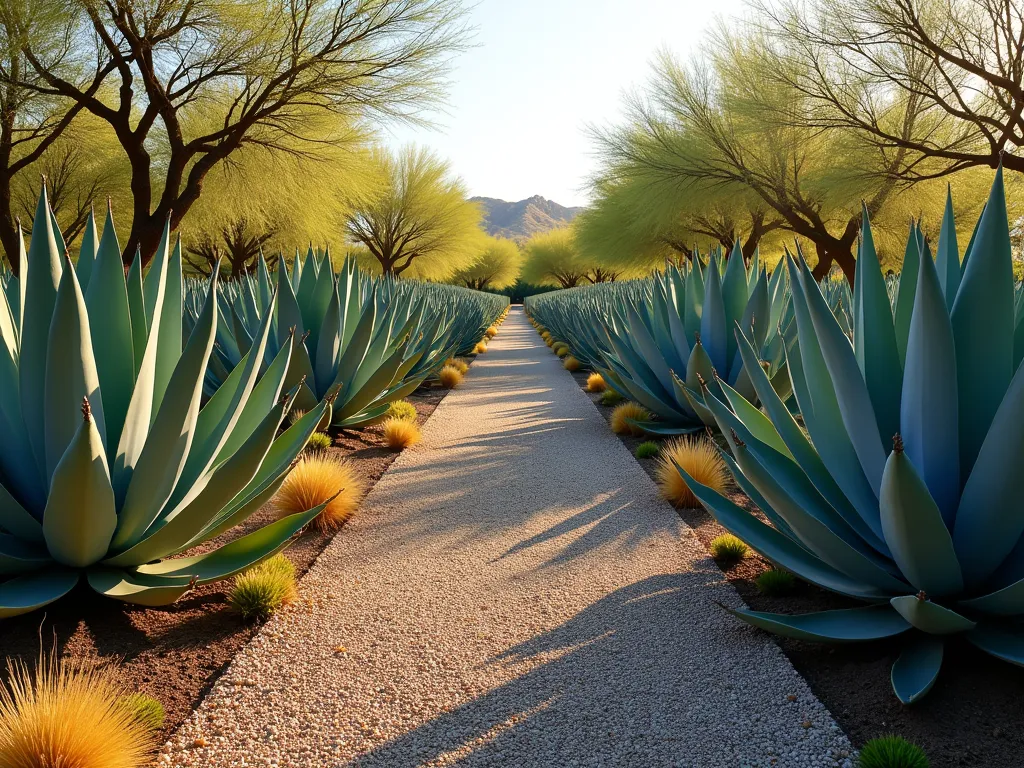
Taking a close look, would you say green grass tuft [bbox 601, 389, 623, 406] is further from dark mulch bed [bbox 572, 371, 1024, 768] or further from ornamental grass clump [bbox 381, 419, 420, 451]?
dark mulch bed [bbox 572, 371, 1024, 768]

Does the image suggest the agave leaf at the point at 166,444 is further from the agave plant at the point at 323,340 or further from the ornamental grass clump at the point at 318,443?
the ornamental grass clump at the point at 318,443

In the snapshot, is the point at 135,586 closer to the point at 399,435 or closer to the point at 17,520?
the point at 17,520

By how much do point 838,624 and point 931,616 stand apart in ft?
1.22

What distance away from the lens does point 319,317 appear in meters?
5.23

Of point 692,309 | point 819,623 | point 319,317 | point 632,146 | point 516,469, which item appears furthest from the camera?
point 632,146

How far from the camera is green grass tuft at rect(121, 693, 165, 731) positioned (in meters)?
1.84

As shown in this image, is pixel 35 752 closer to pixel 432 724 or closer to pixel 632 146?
pixel 432 724

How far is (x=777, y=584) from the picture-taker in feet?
8.77

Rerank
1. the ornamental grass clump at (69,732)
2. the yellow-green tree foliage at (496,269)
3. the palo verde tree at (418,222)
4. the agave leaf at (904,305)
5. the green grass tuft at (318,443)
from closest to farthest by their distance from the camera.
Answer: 1. the ornamental grass clump at (69,732)
2. the agave leaf at (904,305)
3. the green grass tuft at (318,443)
4. the palo verde tree at (418,222)
5. the yellow-green tree foliage at (496,269)

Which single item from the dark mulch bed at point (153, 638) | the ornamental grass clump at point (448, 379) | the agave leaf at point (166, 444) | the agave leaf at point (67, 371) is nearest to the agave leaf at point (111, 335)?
the agave leaf at point (67, 371)

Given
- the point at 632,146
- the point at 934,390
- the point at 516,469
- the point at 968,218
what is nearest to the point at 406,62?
the point at 632,146

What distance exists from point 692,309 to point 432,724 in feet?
14.6

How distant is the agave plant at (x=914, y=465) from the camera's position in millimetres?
1806

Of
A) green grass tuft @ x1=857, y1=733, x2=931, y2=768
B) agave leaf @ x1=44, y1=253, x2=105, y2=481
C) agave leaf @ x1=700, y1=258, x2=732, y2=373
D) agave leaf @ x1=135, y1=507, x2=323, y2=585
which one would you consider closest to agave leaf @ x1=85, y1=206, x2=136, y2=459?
agave leaf @ x1=44, y1=253, x2=105, y2=481
